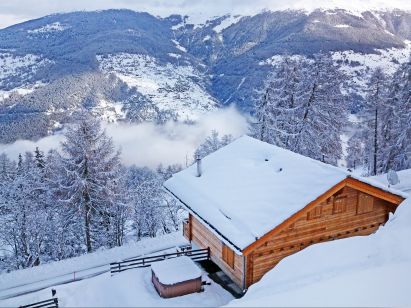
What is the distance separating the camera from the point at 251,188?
719 inches

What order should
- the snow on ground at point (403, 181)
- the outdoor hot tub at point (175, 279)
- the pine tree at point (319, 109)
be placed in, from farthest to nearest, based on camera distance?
the pine tree at point (319, 109) < the snow on ground at point (403, 181) < the outdoor hot tub at point (175, 279)

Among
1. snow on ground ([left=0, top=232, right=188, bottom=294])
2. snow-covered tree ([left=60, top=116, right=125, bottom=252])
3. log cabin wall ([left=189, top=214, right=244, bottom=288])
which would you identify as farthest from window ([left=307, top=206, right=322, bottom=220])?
snow-covered tree ([left=60, top=116, right=125, bottom=252])

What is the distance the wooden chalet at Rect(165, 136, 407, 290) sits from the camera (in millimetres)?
16328

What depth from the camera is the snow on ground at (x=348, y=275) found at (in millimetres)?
10047

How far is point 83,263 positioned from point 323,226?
633 inches

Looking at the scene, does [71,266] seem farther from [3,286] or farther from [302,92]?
[302,92]

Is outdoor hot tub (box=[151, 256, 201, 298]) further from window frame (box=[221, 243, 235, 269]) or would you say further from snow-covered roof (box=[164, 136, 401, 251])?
snow-covered roof (box=[164, 136, 401, 251])

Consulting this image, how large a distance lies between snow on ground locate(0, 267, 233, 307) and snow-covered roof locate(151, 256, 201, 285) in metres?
0.71

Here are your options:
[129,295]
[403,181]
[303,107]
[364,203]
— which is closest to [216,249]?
[129,295]

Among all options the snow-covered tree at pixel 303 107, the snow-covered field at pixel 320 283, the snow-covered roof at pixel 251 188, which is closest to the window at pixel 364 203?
the snow-covered roof at pixel 251 188

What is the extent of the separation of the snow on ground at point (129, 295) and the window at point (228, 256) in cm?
105

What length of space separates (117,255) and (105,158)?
6660mm

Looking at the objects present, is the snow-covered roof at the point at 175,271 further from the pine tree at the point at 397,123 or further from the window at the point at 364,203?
the pine tree at the point at 397,123

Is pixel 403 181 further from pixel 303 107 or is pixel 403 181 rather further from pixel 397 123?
pixel 397 123
